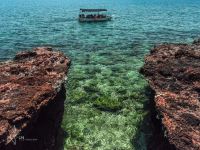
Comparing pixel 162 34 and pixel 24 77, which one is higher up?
pixel 24 77

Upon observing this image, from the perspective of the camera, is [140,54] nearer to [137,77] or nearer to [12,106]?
[137,77]

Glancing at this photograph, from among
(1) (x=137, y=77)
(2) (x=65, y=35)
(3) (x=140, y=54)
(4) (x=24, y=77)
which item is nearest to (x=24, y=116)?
(4) (x=24, y=77)

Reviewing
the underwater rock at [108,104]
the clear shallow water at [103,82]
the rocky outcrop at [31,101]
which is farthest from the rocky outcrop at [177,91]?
the rocky outcrop at [31,101]

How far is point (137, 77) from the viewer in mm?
33438

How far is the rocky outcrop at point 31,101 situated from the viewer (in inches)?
606

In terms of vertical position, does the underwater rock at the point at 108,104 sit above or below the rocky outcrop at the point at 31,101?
below

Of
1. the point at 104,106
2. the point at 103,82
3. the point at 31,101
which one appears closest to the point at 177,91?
the point at 104,106

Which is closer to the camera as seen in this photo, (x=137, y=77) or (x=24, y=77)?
(x=24, y=77)

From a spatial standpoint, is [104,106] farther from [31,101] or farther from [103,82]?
[31,101]

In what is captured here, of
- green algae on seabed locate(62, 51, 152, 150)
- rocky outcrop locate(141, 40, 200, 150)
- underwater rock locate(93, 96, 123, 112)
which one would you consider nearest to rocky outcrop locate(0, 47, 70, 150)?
green algae on seabed locate(62, 51, 152, 150)

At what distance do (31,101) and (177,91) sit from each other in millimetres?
8792

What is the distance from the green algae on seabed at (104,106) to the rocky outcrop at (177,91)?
3958 mm

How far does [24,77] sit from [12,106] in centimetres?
437

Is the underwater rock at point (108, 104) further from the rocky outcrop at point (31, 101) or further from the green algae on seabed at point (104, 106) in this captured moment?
the rocky outcrop at point (31, 101)
